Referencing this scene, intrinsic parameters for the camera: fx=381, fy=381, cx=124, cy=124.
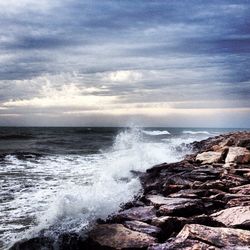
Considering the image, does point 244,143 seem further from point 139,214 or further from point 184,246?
point 184,246

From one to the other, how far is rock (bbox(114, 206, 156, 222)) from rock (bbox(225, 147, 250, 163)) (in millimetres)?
4749

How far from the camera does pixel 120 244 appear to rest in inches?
198

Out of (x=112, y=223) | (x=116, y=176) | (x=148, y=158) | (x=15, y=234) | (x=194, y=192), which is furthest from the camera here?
(x=148, y=158)

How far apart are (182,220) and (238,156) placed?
557 centimetres

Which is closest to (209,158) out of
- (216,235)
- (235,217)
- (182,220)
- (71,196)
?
(71,196)

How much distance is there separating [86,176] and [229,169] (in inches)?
238

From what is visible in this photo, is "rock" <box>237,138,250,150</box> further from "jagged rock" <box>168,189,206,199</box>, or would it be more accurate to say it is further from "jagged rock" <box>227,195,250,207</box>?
"jagged rock" <box>227,195,250,207</box>

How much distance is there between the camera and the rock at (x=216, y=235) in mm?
4668

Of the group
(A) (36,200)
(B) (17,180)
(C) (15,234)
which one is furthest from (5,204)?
(B) (17,180)

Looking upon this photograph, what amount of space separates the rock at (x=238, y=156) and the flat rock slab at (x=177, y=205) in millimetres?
4233

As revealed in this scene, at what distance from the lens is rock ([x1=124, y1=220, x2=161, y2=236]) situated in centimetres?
539

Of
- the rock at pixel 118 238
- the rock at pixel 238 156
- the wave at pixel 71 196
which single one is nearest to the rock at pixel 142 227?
the rock at pixel 118 238

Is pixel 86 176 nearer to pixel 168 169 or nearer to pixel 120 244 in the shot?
pixel 168 169

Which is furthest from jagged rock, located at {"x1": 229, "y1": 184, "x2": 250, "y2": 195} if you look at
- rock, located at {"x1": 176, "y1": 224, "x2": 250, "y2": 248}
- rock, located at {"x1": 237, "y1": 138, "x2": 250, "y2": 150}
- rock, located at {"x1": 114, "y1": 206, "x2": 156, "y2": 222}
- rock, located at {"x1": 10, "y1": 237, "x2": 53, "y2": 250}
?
rock, located at {"x1": 237, "y1": 138, "x2": 250, "y2": 150}
